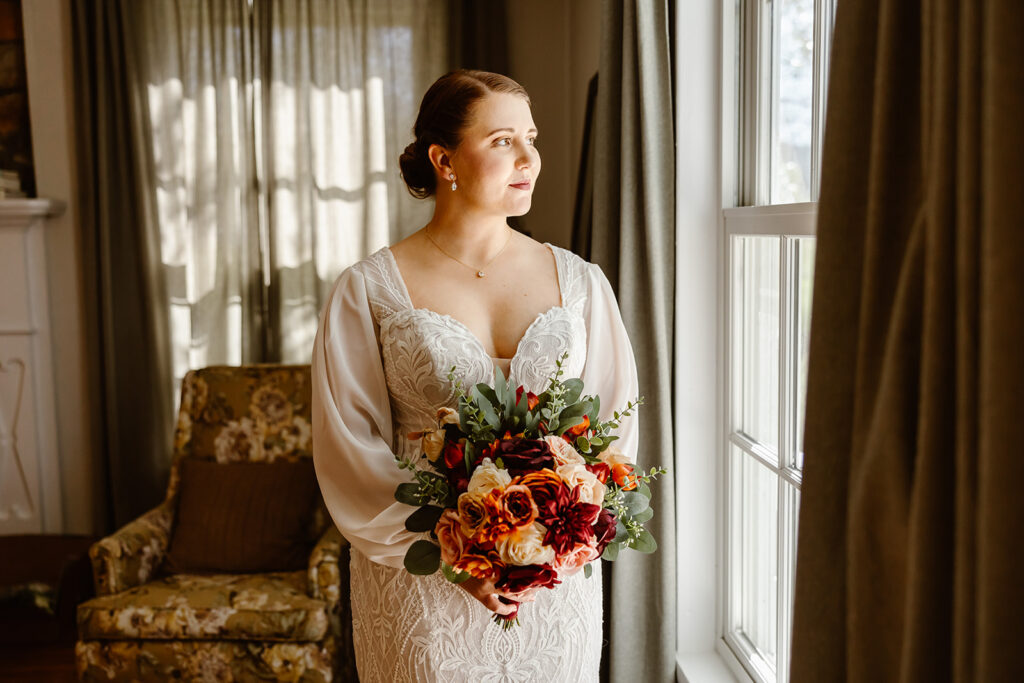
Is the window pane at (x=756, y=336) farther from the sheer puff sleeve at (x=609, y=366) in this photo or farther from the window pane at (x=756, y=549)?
the sheer puff sleeve at (x=609, y=366)

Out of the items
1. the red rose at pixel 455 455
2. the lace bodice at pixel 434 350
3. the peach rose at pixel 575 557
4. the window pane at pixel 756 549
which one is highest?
the lace bodice at pixel 434 350

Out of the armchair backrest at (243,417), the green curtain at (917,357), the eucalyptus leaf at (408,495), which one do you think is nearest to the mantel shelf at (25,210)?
the armchair backrest at (243,417)

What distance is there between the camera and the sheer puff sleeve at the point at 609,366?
1.76 m

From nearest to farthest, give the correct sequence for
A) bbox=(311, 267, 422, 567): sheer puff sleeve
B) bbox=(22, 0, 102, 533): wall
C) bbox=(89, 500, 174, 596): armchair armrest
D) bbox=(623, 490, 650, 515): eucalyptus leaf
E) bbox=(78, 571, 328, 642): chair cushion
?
bbox=(623, 490, 650, 515): eucalyptus leaf, bbox=(311, 267, 422, 567): sheer puff sleeve, bbox=(78, 571, 328, 642): chair cushion, bbox=(89, 500, 174, 596): armchair armrest, bbox=(22, 0, 102, 533): wall

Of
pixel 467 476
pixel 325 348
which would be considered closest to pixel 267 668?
pixel 325 348

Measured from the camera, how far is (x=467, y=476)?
1.36m

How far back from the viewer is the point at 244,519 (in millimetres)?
3098

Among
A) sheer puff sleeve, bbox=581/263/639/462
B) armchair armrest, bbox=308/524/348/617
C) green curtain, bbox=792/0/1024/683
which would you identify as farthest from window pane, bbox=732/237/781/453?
armchair armrest, bbox=308/524/348/617

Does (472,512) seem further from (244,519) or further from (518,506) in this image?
(244,519)

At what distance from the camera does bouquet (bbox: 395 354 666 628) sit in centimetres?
126

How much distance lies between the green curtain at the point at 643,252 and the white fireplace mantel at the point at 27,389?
108 inches

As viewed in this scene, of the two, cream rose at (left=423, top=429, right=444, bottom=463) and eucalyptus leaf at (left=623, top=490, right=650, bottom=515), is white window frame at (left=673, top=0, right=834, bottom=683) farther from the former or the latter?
cream rose at (left=423, top=429, right=444, bottom=463)

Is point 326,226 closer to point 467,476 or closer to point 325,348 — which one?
point 325,348

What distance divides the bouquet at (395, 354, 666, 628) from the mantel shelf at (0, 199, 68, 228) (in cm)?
289
